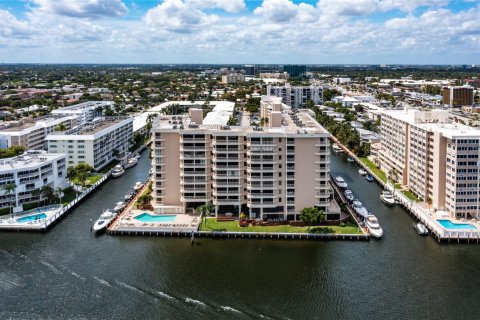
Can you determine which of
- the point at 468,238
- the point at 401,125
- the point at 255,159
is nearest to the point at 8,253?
the point at 255,159

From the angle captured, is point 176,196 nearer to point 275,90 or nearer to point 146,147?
point 146,147

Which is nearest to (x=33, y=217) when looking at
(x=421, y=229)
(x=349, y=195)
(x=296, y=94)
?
(x=349, y=195)

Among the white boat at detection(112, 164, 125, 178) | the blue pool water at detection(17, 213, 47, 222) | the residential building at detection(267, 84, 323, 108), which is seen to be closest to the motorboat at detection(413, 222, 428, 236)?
the blue pool water at detection(17, 213, 47, 222)

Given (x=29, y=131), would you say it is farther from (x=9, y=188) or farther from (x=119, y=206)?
(x=119, y=206)

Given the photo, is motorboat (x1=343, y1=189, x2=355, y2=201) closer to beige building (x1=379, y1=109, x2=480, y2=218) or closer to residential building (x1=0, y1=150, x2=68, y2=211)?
beige building (x1=379, y1=109, x2=480, y2=218)

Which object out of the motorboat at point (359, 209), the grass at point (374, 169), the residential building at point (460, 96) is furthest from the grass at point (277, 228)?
the residential building at point (460, 96)

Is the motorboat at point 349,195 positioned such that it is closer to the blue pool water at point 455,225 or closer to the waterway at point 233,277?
the waterway at point 233,277
